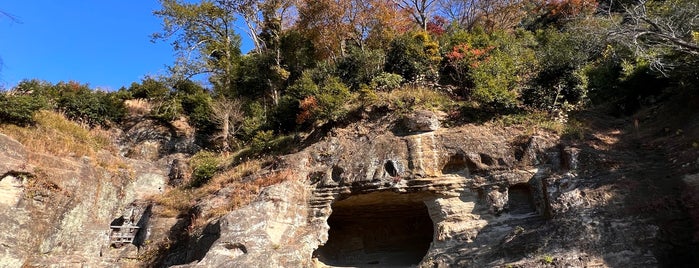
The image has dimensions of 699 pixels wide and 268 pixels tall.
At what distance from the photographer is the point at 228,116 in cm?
2248

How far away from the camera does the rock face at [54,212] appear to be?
13531mm

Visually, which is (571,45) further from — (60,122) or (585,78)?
(60,122)

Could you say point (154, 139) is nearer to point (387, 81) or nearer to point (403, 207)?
point (387, 81)

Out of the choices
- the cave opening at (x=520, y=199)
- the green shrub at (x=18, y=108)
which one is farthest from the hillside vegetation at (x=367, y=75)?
the cave opening at (x=520, y=199)

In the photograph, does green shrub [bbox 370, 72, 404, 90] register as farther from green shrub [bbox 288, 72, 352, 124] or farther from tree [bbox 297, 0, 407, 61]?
tree [bbox 297, 0, 407, 61]

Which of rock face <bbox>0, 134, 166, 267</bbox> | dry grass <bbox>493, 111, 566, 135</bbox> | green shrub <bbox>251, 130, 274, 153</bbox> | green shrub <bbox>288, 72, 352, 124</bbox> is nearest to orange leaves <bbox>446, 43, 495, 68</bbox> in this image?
dry grass <bbox>493, 111, 566, 135</bbox>

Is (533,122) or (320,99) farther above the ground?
(320,99)

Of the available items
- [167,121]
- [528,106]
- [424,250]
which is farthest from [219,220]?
[167,121]

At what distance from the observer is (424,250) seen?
16953 mm

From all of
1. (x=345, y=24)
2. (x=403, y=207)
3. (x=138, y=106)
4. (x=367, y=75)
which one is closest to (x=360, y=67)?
(x=367, y=75)

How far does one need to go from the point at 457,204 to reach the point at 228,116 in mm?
13227

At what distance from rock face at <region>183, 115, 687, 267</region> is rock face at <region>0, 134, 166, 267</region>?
196 inches

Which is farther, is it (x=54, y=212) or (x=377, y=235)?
(x=377, y=235)

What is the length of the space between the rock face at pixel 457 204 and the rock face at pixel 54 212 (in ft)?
16.3
